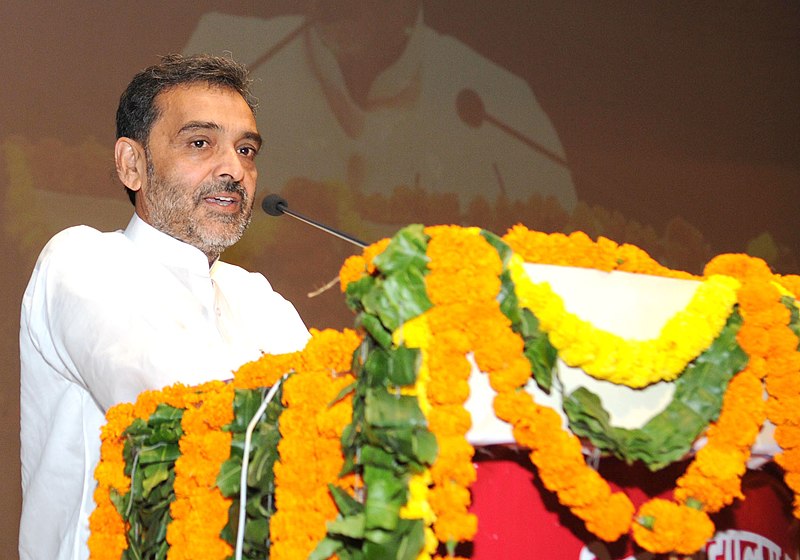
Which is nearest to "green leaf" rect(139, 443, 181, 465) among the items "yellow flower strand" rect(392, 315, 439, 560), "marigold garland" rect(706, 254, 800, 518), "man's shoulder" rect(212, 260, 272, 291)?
"yellow flower strand" rect(392, 315, 439, 560)

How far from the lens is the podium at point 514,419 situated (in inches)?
45.3

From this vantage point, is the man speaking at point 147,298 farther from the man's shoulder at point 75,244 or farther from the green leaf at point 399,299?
the green leaf at point 399,299

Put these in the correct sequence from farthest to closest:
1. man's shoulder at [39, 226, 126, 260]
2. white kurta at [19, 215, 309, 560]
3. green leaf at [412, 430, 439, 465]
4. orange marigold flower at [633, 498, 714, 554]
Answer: man's shoulder at [39, 226, 126, 260] < white kurta at [19, 215, 309, 560] < orange marigold flower at [633, 498, 714, 554] < green leaf at [412, 430, 439, 465]

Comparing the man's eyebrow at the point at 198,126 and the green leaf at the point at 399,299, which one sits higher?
the man's eyebrow at the point at 198,126

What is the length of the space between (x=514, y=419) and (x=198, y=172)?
161 centimetres

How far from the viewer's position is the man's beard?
2.57m

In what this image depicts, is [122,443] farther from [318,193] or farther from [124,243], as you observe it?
[318,193]

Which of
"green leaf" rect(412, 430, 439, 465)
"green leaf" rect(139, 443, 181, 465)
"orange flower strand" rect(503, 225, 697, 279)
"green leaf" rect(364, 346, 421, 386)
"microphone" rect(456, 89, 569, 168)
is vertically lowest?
"green leaf" rect(412, 430, 439, 465)

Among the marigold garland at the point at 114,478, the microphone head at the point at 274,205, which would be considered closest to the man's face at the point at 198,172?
the microphone head at the point at 274,205

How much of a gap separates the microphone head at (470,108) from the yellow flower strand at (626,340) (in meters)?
3.62

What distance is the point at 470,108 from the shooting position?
192 inches

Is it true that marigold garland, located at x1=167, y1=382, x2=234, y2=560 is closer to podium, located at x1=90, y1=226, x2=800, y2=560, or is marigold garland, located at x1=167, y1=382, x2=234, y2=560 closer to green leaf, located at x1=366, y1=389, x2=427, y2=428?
podium, located at x1=90, y1=226, x2=800, y2=560

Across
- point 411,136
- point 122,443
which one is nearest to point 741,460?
point 122,443

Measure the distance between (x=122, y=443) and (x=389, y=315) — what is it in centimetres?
67
